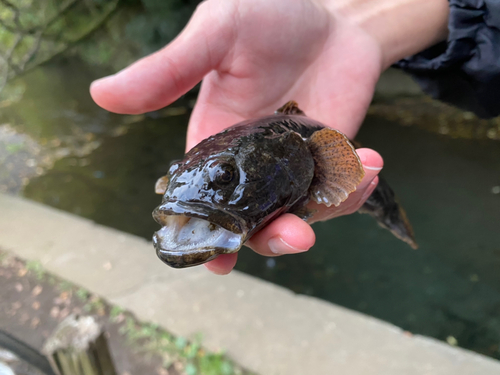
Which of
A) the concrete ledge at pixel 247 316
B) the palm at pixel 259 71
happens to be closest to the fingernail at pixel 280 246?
the palm at pixel 259 71

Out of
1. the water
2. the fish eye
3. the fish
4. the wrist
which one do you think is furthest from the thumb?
the water

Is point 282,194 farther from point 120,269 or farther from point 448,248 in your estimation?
point 448,248

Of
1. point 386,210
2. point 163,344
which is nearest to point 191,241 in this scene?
point 386,210

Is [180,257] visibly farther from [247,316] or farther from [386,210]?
[247,316]

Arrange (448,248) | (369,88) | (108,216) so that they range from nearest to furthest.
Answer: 1. (369,88)
2. (448,248)
3. (108,216)

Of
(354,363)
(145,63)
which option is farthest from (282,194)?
(354,363)

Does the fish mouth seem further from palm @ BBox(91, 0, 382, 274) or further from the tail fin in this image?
the tail fin

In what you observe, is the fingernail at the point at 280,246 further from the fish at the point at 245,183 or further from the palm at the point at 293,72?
the palm at the point at 293,72
